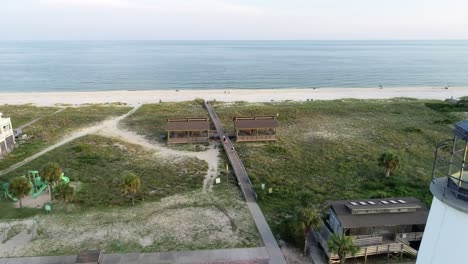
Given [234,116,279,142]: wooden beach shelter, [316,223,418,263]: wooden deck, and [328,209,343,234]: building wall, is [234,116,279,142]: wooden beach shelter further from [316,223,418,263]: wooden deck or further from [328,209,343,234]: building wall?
[316,223,418,263]: wooden deck

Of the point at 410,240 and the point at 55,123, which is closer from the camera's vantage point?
the point at 410,240

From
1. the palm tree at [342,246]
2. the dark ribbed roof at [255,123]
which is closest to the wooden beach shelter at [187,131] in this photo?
the dark ribbed roof at [255,123]

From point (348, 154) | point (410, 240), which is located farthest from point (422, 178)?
point (410, 240)

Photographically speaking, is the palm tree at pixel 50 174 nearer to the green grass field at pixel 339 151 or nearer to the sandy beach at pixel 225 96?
the green grass field at pixel 339 151

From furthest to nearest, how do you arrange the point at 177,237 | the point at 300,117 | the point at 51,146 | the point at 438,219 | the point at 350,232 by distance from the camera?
the point at 300,117
the point at 51,146
the point at 177,237
the point at 350,232
the point at 438,219

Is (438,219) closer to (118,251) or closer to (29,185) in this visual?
(118,251)
